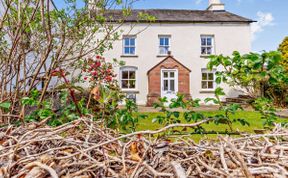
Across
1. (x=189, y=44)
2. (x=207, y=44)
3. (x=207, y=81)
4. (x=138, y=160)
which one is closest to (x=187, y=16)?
(x=189, y=44)

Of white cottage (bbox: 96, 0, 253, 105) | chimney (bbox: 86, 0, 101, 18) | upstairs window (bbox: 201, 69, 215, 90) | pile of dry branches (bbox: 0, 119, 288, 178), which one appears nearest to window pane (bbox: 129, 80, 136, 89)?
white cottage (bbox: 96, 0, 253, 105)

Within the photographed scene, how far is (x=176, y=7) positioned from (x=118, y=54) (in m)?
6.32

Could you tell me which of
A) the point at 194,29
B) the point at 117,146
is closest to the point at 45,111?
the point at 117,146

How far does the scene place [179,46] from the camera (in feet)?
59.6

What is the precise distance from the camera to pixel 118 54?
17.7 m

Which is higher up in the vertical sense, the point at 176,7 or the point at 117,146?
the point at 176,7

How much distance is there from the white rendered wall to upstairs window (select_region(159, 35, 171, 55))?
24 centimetres

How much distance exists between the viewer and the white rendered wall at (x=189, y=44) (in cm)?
1778

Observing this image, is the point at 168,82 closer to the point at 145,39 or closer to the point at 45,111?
the point at 145,39

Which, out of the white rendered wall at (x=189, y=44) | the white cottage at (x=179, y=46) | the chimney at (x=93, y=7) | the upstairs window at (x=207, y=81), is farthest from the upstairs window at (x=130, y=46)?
the chimney at (x=93, y=7)

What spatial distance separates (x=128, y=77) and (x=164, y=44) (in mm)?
3404

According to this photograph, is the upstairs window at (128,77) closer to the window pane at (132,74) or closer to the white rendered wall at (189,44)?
the window pane at (132,74)

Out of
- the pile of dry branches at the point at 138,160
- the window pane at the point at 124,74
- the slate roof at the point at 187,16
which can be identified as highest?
the slate roof at the point at 187,16

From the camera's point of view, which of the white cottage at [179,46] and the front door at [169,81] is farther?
the white cottage at [179,46]
